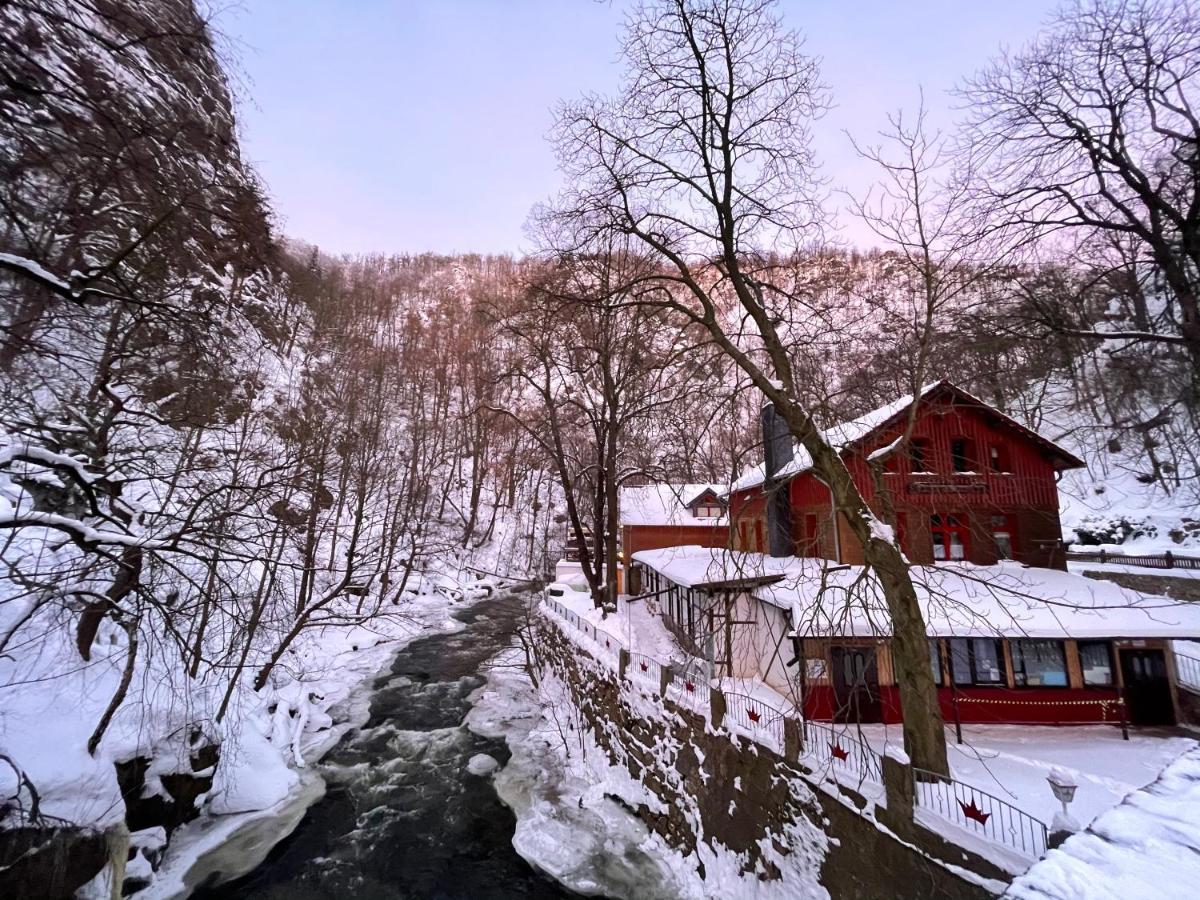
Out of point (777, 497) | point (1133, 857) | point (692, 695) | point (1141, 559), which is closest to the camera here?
point (1133, 857)

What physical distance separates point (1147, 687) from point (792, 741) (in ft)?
22.9

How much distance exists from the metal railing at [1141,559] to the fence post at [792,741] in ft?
59.1

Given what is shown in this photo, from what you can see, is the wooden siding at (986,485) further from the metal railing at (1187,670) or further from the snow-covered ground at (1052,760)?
the snow-covered ground at (1052,760)

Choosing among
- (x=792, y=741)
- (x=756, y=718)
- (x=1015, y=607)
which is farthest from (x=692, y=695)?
(x=1015, y=607)

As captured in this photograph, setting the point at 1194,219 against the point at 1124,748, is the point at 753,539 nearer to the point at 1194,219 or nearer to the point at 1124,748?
the point at 1124,748

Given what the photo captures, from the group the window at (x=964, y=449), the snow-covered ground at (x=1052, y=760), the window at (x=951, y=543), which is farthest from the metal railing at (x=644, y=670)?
the window at (x=964, y=449)

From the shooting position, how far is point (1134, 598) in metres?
8.77

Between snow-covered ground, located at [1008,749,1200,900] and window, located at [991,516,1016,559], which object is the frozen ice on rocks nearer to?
snow-covered ground, located at [1008,749,1200,900]

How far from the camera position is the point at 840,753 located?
6.16 m

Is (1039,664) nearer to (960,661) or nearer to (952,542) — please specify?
(960,661)

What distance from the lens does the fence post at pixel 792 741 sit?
21.8 ft

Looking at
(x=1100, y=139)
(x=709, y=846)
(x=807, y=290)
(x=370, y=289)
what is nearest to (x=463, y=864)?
(x=709, y=846)

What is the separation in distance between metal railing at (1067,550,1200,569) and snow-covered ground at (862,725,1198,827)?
1309 centimetres

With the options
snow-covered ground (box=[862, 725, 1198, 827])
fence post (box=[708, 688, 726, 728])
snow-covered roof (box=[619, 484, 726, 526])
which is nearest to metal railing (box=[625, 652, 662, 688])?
fence post (box=[708, 688, 726, 728])
